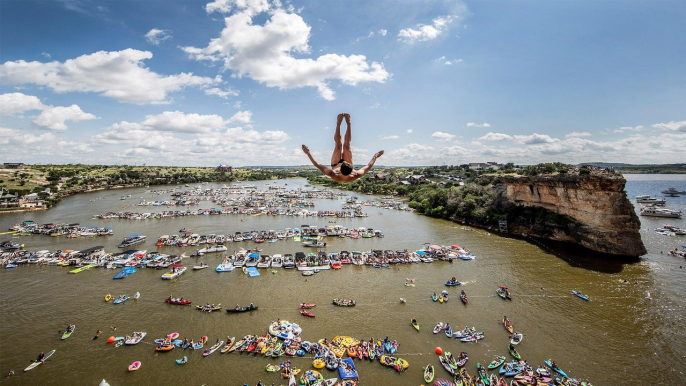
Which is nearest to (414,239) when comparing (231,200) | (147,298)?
(147,298)

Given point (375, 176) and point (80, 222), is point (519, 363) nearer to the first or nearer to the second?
point (80, 222)

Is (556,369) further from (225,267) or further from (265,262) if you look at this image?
(225,267)

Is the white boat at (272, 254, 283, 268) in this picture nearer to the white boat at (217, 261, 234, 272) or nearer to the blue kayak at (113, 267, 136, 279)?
the white boat at (217, 261, 234, 272)

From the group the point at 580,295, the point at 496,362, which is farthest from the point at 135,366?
Answer: the point at 580,295

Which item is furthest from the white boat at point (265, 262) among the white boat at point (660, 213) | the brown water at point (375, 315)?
the white boat at point (660, 213)

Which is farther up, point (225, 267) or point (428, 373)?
point (225, 267)
